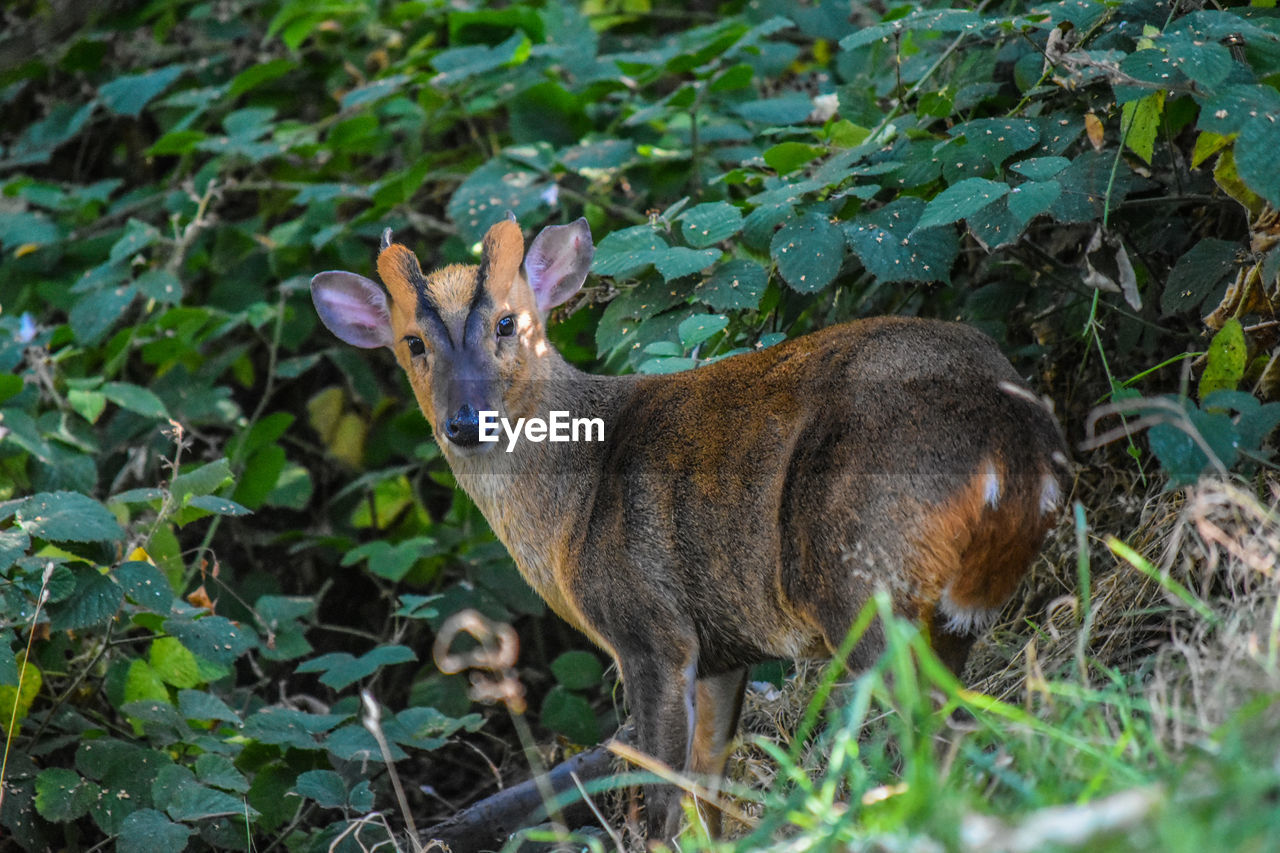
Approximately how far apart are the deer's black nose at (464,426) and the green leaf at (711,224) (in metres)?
0.94

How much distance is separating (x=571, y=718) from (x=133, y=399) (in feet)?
7.40

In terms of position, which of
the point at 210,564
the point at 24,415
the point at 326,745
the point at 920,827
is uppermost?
the point at 920,827

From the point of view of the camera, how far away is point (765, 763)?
406 centimetres

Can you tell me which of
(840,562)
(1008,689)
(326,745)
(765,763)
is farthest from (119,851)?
(1008,689)

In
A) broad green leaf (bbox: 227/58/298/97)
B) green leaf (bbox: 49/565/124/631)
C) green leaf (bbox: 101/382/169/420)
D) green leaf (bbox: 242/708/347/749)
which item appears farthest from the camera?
broad green leaf (bbox: 227/58/298/97)

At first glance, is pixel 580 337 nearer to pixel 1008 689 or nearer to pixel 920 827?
pixel 1008 689

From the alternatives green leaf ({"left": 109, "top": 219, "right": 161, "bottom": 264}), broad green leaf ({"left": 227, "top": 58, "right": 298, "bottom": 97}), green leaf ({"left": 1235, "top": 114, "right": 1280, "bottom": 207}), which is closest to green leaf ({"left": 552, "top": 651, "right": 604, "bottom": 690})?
A: green leaf ({"left": 109, "top": 219, "right": 161, "bottom": 264})

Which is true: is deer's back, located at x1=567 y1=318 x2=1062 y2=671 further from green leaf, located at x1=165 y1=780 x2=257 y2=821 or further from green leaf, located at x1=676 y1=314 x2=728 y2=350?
green leaf, located at x1=165 y1=780 x2=257 y2=821

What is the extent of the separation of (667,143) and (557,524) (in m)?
2.38

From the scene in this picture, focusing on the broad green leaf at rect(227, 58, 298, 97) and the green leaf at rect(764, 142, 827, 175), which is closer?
the green leaf at rect(764, 142, 827, 175)

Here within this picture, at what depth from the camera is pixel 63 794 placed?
391 cm

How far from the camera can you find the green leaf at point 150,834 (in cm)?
363

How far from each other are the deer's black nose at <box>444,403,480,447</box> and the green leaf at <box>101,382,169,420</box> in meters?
2.15

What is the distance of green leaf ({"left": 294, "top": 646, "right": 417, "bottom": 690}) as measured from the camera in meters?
4.21
